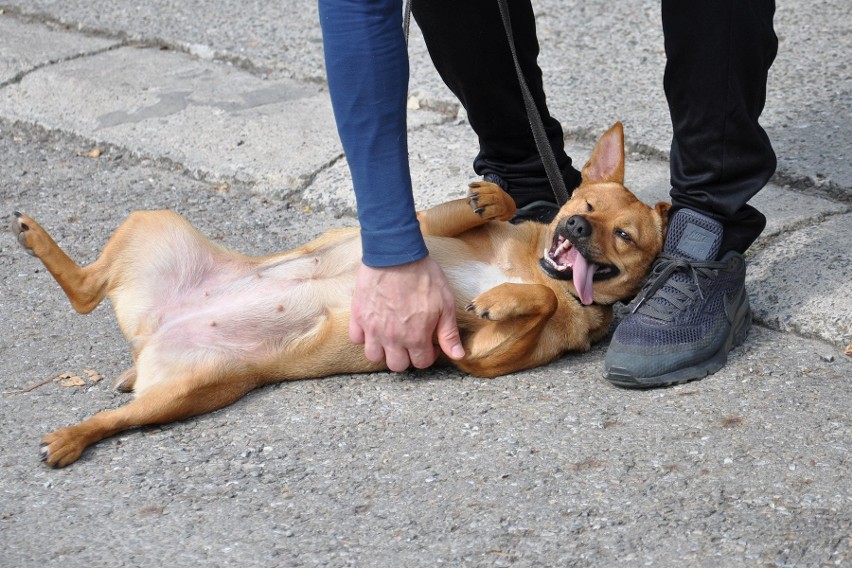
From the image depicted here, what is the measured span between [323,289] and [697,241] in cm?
108

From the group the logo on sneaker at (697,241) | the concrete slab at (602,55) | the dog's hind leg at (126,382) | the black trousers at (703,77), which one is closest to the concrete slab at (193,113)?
the concrete slab at (602,55)

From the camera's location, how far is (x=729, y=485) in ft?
7.76

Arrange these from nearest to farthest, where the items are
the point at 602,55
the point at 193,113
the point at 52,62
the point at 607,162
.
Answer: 1. the point at 607,162
2. the point at 193,113
3. the point at 602,55
4. the point at 52,62

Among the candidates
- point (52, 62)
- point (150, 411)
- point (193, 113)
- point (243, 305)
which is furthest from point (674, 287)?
point (52, 62)

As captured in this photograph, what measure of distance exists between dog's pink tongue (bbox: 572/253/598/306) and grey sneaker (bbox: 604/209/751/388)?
143 millimetres

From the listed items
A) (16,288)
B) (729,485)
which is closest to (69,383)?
(16,288)

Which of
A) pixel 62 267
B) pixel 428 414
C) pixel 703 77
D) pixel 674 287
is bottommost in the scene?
pixel 428 414

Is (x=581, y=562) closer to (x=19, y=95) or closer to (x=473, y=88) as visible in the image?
(x=473, y=88)

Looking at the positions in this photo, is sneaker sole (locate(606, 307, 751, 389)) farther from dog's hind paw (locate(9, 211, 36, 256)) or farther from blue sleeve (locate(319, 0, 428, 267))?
dog's hind paw (locate(9, 211, 36, 256))

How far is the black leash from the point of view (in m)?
3.05

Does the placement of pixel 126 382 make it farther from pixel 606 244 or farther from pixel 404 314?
pixel 606 244

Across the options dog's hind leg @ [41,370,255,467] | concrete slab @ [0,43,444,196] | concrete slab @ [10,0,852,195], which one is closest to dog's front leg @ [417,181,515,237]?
dog's hind leg @ [41,370,255,467]

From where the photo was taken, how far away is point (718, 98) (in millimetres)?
2666

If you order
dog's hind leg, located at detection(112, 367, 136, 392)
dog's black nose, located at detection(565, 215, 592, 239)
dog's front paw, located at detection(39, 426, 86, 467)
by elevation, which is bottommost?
dog's hind leg, located at detection(112, 367, 136, 392)
